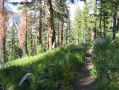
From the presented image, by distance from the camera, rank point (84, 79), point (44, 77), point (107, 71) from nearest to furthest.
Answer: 1. point (107, 71)
2. point (44, 77)
3. point (84, 79)

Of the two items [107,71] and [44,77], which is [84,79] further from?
[44,77]

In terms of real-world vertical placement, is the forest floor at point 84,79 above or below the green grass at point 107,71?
below

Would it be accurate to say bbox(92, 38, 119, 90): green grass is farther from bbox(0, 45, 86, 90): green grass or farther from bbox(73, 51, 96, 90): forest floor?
bbox(0, 45, 86, 90): green grass

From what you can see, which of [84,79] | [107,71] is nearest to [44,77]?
[84,79]

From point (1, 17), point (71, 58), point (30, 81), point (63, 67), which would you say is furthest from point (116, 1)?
point (1, 17)

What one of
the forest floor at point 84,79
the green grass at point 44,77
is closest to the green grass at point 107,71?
the forest floor at point 84,79

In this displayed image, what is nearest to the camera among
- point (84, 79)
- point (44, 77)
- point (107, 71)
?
point (107, 71)

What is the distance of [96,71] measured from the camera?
33.9 feet

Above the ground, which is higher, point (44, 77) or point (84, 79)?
point (44, 77)

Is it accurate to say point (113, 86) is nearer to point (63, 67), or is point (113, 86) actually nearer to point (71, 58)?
point (63, 67)

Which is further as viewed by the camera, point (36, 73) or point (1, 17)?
point (1, 17)

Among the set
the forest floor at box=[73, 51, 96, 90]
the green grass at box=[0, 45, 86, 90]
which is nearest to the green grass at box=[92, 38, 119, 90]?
the forest floor at box=[73, 51, 96, 90]

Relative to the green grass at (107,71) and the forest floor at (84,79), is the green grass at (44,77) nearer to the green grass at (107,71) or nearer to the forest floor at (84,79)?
Answer: the forest floor at (84,79)

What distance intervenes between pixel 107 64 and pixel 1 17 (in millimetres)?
29385
